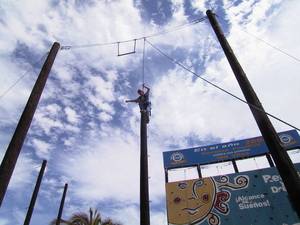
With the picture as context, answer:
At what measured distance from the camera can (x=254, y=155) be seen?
2400 cm

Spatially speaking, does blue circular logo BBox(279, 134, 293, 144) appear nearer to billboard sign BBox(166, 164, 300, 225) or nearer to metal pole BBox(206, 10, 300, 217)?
billboard sign BBox(166, 164, 300, 225)

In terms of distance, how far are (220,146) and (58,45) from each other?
20155mm

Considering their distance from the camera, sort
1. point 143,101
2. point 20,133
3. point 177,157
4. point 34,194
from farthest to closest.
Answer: point 177,157 → point 34,194 → point 143,101 → point 20,133

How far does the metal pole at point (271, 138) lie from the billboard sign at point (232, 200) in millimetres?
17663

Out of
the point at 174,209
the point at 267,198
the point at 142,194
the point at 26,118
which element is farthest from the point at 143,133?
the point at 267,198

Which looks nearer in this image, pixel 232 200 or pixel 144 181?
pixel 144 181

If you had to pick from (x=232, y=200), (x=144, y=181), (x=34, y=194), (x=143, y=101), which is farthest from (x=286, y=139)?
(x=34, y=194)

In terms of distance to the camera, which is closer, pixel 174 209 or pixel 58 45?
pixel 58 45

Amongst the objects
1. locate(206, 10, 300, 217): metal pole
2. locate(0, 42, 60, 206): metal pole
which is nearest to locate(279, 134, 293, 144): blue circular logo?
locate(206, 10, 300, 217): metal pole

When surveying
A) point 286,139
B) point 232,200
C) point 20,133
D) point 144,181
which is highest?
point 286,139

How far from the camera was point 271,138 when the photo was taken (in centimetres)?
528

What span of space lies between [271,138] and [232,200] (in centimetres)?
1860

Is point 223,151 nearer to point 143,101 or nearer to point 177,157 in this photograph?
point 177,157

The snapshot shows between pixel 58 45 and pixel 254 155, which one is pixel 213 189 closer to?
pixel 254 155
